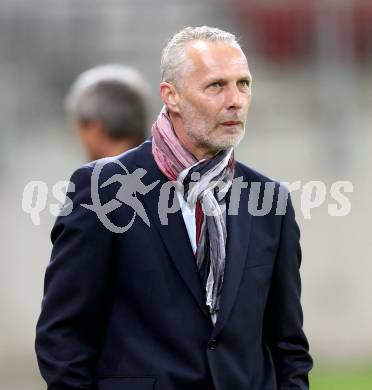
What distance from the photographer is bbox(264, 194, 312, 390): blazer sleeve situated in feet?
11.8

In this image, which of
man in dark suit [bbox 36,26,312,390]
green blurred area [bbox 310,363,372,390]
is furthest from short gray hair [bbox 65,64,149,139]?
green blurred area [bbox 310,363,372,390]

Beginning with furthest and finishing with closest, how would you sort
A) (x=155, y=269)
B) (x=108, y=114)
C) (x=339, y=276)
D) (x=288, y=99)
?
(x=288, y=99), (x=339, y=276), (x=108, y=114), (x=155, y=269)

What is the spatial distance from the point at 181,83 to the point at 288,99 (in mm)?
9624

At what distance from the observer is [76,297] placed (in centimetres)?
342

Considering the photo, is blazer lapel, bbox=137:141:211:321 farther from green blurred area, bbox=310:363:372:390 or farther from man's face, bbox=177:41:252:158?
green blurred area, bbox=310:363:372:390

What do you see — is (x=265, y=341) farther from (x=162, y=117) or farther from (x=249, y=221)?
(x=162, y=117)

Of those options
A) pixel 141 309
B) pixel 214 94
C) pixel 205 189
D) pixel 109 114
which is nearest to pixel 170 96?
pixel 214 94

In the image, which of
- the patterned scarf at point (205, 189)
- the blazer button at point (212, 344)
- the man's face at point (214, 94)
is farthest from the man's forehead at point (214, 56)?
the blazer button at point (212, 344)

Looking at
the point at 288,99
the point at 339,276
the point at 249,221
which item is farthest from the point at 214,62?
the point at 288,99

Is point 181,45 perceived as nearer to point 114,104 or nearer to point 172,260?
point 172,260

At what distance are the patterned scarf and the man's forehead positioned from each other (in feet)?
0.64

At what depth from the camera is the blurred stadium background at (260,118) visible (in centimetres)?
1130

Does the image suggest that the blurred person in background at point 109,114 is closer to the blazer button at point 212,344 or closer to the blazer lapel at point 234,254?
the blazer lapel at point 234,254

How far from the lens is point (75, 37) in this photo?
12.4m
